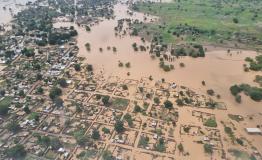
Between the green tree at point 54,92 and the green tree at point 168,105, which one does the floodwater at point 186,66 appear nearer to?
the green tree at point 168,105

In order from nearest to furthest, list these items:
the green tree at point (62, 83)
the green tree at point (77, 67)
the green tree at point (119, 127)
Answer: the green tree at point (119, 127)
the green tree at point (62, 83)
the green tree at point (77, 67)

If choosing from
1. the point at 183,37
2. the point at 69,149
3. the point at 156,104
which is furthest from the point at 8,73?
the point at 183,37

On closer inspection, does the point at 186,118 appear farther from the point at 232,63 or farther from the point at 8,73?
the point at 8,73

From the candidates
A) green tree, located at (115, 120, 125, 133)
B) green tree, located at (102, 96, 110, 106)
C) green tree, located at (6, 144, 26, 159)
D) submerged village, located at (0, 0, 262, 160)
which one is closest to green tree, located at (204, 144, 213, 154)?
submerged village, located at (0, 0, 262, 160)

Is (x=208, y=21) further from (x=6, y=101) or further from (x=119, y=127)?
(x=6, y=101)

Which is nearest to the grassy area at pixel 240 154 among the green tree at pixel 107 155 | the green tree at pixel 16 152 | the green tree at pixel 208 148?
the green tree at pixel 208 148

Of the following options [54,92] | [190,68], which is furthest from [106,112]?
[190,68]
